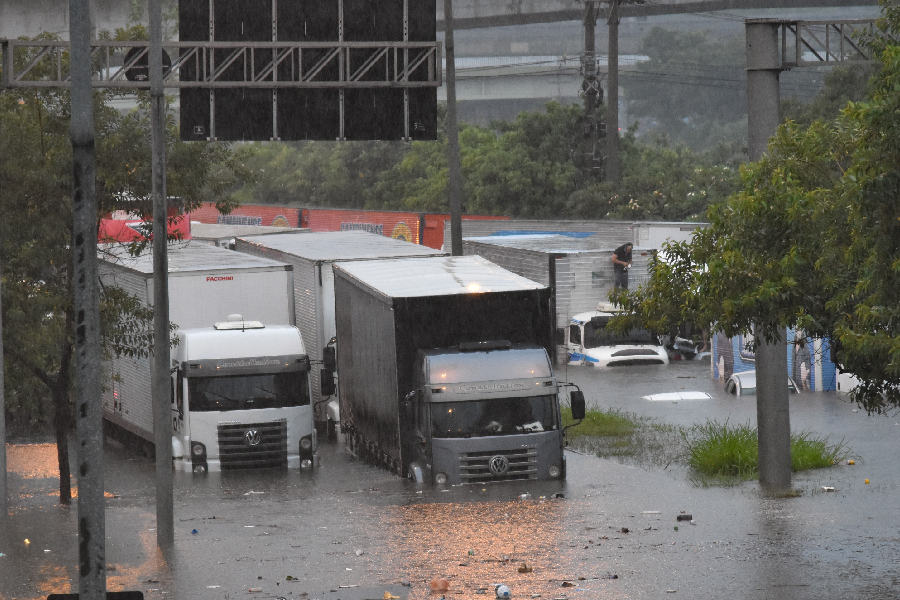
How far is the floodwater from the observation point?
45.0 feet

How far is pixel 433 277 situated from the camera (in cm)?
2244

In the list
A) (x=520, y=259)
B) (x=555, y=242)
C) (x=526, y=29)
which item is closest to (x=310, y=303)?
(x=520, y=259)

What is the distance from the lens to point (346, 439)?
84.8ft

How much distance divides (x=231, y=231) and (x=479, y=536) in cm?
2738

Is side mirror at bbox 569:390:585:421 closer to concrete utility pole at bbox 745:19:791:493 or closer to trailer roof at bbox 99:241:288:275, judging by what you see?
concrete utility pole at bbox 745:19:791:493

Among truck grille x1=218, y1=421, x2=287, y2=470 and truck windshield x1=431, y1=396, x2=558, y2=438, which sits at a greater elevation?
truck windshield x1=431, y1=396, x2=558, y2=438

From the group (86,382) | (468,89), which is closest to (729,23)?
(468,89)

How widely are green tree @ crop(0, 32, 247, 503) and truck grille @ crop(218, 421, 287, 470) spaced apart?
12.8ft

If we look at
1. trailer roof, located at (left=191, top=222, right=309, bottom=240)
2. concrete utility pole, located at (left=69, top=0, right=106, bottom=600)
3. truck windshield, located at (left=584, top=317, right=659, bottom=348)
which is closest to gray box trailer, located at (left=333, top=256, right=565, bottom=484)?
concrete utility pole, located at (left=69, top=0, right=106, bottom=600)

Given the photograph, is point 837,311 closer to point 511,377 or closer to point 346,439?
point 511,377

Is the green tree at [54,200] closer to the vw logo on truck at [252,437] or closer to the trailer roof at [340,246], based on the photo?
the vw logo on truck at [252,437]

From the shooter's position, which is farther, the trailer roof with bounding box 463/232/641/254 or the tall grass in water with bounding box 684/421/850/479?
the trailer roof with bounding box 463/232/641/254

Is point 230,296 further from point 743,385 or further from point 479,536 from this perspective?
point 743,385

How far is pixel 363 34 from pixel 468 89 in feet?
262
